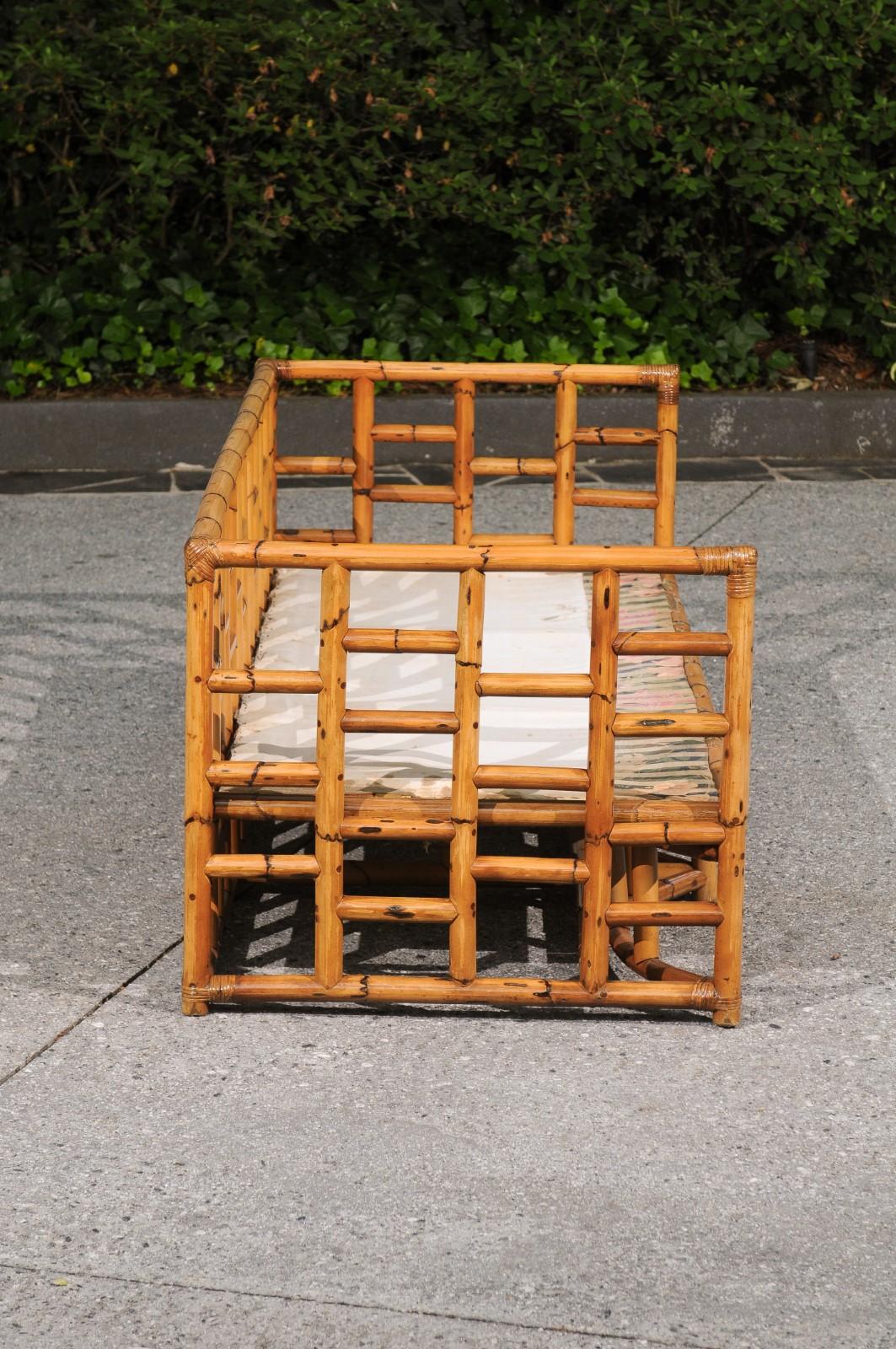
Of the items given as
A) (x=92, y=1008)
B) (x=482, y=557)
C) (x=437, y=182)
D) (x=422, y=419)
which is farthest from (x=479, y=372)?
(x=437, y=182)

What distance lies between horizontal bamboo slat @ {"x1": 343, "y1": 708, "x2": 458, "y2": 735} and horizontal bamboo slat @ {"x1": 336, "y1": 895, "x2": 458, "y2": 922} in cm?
33

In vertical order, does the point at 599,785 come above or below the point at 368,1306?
above

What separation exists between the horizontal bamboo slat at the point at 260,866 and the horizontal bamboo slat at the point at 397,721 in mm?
267

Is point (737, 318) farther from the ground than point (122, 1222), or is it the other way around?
point (737, 318)

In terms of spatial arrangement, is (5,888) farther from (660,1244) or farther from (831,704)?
(831,704)

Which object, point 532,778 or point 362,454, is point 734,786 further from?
point 362,454

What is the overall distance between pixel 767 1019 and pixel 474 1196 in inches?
33.6

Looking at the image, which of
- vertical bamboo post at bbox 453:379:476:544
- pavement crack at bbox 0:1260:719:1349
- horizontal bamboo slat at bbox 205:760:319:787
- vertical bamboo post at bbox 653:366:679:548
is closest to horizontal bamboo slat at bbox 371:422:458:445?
vertical bamboo post at bbox 453:379:476:544

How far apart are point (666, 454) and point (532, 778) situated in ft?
5.62

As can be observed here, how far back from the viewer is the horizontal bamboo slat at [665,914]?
3420 millimetres

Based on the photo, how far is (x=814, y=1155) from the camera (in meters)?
3.09

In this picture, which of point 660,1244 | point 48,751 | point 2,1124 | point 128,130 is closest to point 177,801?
point 48,751

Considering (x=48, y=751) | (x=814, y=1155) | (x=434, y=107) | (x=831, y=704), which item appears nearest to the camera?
(x=814, y=1155)

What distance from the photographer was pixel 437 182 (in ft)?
28.8
